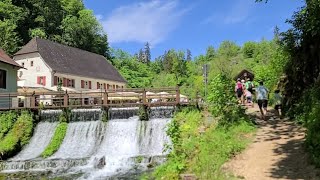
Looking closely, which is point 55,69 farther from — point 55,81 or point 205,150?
point 205,150

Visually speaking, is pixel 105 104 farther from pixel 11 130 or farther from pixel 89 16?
pixel 89 16

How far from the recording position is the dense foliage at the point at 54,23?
65.1 m

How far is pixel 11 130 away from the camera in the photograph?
24.5 meters

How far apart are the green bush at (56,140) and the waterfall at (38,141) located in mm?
388

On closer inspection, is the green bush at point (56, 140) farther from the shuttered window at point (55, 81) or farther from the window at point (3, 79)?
the shuttered window at point (55, 81)

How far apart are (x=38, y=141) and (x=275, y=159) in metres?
15.9

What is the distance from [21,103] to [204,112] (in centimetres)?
1671

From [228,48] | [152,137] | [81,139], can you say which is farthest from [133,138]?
[228,48]

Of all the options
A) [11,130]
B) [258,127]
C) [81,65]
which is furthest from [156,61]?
[258,127]

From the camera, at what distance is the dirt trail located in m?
10.7

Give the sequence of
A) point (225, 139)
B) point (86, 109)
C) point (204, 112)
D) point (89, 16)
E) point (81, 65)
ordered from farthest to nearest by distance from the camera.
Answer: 1. point (89, 16)
2. point (81, 65)
3. point (86, 109)
4. point (204, 112)
5. point (225, 139)

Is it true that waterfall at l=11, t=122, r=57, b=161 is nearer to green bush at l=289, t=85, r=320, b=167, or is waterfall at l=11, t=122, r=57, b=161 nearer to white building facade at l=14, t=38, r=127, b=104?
green bush at l=289, t=85, r=320, b=167

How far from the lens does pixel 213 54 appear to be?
116188 millimetres

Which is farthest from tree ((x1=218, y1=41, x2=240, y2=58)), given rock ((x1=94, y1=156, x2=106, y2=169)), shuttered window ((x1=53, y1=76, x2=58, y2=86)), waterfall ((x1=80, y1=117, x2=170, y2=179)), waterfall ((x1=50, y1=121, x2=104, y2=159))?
rock ((x1=94, y1=156, x2=106, y2=169))
